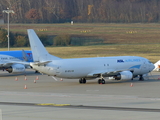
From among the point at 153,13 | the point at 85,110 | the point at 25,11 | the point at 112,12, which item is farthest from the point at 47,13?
the point at 85,110

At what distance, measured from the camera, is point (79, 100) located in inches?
1282

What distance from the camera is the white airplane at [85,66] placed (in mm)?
42062

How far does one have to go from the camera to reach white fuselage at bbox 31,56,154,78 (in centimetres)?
4247

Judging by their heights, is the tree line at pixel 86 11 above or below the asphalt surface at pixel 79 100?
above

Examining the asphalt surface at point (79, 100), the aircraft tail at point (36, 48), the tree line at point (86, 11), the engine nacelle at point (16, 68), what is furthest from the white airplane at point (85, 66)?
the tree line at point (86, 11)

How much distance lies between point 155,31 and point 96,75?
69.1m

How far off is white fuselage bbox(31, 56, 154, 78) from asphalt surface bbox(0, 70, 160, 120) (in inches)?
56.8

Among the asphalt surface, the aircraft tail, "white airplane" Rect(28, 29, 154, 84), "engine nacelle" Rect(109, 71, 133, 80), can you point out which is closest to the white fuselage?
"white airplane" Rect(28, 29, 154, 84)

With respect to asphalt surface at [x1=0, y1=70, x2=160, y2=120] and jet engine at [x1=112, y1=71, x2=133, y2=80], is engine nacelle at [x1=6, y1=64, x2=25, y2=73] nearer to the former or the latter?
asphalt surface at [x1=0, y1=70, x2=160, y2=120]

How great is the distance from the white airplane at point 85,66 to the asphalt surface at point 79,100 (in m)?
1.16

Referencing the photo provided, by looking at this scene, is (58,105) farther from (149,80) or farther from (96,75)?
(149,80)

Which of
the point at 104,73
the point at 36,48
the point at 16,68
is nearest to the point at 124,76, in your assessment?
the point at 104,73

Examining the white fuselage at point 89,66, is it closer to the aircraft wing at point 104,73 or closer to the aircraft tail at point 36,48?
the aircraft wing at point 104,73

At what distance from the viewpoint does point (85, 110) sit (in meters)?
27.4
